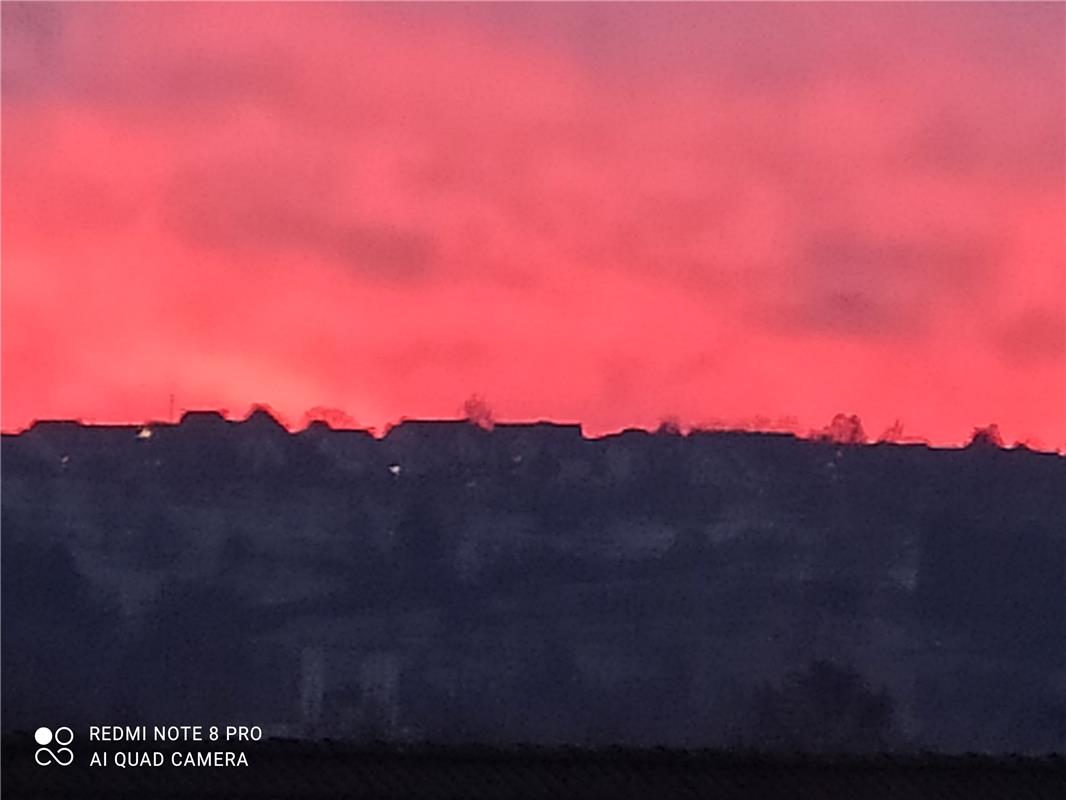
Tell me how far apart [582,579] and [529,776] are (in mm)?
7106

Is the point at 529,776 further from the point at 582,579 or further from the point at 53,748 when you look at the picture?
the point at 582,579

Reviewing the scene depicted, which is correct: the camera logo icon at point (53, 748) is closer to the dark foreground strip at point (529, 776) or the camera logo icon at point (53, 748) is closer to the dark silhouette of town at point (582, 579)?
the dark foreground strip at point (529, 776)

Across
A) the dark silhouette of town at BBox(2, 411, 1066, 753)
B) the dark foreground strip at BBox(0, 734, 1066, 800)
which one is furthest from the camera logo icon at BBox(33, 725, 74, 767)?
the dark silhouette of town at BBox(2, 411, 1066, 753)

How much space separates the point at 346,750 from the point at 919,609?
9.64 meters

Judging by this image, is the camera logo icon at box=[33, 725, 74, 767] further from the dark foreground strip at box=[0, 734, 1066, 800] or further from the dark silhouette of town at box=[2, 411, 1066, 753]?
the dark silhouette of town at box=[2, 411, 1066, 753]

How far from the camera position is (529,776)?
11.7 metres

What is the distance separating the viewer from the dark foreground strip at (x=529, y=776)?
11.0m

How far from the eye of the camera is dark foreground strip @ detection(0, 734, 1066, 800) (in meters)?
11.0

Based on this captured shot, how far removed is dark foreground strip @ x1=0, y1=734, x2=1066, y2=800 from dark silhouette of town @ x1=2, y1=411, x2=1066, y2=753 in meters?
3.82

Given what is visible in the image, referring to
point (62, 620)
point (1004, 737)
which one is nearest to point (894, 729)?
point (1004, 737)

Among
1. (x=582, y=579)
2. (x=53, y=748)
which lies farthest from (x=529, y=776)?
(x=582, y=579)

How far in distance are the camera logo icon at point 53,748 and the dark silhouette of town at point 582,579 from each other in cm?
389

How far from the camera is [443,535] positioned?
1858 cm

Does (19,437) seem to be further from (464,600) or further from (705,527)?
(705,527)
